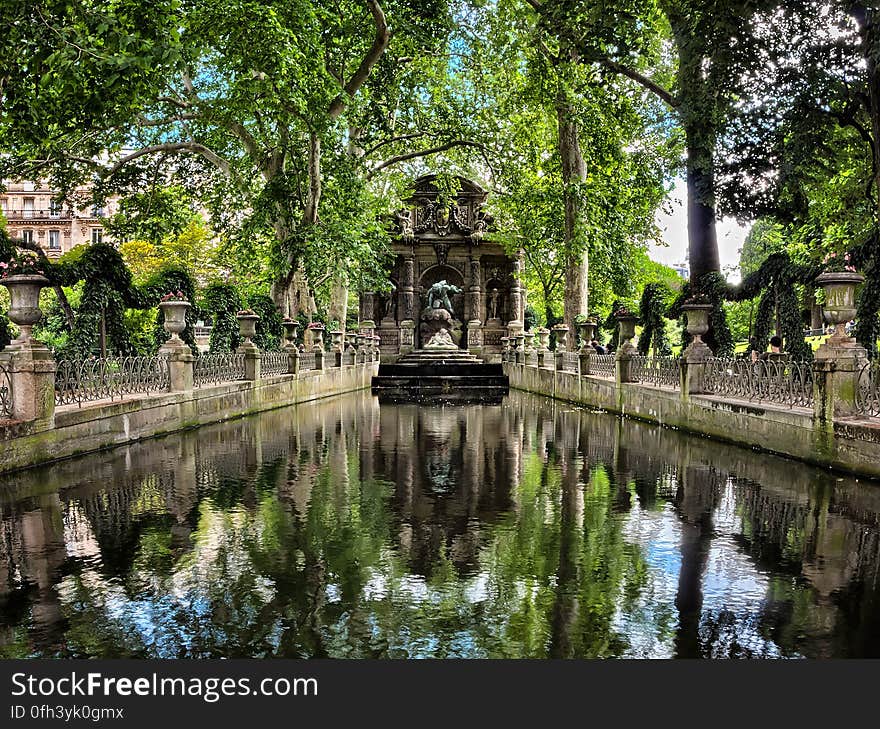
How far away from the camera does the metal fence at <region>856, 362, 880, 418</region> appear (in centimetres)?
956

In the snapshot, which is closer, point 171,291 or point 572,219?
point 171,291

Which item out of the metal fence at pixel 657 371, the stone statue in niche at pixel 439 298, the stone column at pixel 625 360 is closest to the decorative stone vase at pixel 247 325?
the stone column at pixel 625 360

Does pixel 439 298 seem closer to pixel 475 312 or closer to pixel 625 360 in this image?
pixel 475 312

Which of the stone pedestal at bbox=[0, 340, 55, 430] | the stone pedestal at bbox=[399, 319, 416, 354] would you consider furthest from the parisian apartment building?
the stone pedestal at bbox=[0, 340, 55, 430]

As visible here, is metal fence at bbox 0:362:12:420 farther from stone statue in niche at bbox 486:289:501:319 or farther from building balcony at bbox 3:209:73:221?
building balcony at bbox 3:209:73:221

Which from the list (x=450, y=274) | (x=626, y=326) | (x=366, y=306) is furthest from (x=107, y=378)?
(x=450, y=274)

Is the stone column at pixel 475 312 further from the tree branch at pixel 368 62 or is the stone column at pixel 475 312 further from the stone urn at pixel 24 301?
the stone urn at pixel 24 301

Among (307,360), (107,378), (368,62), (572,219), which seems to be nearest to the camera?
(107,378)

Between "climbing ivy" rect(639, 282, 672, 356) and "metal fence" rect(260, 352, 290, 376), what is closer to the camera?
"climbing ivy" rect(639, 282, 672, 356)

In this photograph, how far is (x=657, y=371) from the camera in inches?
666

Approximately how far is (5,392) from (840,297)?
10092 mm

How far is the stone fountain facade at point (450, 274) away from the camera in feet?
156

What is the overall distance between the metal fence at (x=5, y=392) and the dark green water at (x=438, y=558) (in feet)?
2.87

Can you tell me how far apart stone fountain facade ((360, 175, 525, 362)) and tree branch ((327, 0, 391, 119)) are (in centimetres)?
2050
